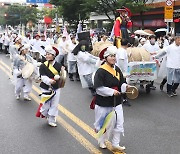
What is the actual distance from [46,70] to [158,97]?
3.95 metres

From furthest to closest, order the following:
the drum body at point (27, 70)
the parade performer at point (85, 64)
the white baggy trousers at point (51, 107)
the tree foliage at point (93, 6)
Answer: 1. the tree foliage at point (93, 6)
2. the parade performer at point (85, 64)
3. the drum body at point (27, 70)
4. the white baggy trousers at point (51, 107)

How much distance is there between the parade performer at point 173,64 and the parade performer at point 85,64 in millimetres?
1897

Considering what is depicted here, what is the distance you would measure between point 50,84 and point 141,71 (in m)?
3.30

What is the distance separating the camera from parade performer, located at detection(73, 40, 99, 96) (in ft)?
33.2

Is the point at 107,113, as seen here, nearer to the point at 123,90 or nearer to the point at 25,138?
the point at 123,90

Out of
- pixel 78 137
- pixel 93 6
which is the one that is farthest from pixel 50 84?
pixel 93 6

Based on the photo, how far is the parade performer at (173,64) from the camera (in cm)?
934

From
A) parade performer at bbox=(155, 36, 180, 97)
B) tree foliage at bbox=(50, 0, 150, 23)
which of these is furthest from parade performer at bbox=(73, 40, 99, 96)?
tree foliage at bbox=(50, 0, 150, 23)

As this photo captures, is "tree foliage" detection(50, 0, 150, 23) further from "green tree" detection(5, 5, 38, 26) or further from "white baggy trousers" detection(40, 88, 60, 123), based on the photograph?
"green tree" detection(5, 5, 38, 26)

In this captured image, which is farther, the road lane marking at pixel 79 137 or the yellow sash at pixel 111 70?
the road lane marking at pixel 79 137

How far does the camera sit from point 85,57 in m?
10.2

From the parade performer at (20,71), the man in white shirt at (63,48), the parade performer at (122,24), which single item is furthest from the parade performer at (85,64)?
the man in white shirt at (63,48)

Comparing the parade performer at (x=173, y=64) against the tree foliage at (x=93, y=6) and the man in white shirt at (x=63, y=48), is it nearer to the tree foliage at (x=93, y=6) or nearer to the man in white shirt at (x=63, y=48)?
the man in white shirt at (x=63, y=48)

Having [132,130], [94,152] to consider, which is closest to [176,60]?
[132,130]
